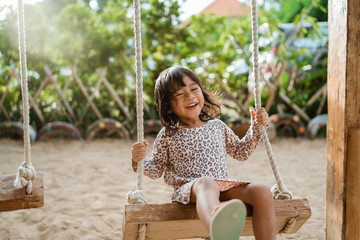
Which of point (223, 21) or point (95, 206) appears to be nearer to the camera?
point (95, 206)

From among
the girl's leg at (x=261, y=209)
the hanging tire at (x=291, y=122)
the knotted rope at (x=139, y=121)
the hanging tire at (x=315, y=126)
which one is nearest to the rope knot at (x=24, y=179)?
the knotted rope at (x=139, y=121)

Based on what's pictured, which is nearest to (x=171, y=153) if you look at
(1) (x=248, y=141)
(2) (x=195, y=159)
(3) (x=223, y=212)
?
(2) (x=195, y=159)

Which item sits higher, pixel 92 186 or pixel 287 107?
pixel 287 107

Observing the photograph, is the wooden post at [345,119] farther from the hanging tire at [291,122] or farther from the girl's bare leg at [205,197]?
the hanging tire at [291,122]

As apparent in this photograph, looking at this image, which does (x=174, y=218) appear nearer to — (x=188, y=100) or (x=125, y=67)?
(x=188, y=100)

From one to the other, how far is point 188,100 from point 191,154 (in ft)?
0.80

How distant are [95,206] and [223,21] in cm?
503

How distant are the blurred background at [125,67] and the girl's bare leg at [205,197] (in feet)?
13.9

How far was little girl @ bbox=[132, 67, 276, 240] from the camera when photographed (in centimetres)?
152

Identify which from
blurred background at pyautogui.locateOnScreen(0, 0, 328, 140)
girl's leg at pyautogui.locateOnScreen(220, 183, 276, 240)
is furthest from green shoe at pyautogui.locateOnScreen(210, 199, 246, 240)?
blurred background at pyautogui.locateOnScreen(0, 0, 328, 140)

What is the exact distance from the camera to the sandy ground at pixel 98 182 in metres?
2.55

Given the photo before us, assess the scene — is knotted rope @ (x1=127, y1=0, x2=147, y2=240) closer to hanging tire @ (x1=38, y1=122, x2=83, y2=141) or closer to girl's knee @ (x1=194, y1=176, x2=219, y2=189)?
girl's knee @ (x1=194, y1=176, x2=219, y2=189)

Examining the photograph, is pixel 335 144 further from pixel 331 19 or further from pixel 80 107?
pixel 80 107

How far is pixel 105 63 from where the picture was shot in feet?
21.1
